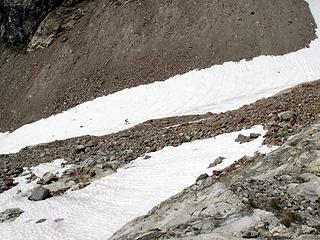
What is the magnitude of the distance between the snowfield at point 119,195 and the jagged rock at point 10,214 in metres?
0.26

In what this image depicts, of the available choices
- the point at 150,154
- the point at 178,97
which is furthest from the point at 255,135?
the point at 178,97

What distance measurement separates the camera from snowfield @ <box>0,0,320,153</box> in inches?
1335

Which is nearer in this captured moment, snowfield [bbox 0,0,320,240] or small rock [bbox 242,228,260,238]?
small rock [bbox 242,228,260,238]

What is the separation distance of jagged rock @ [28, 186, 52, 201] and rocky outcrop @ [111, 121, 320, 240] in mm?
9022

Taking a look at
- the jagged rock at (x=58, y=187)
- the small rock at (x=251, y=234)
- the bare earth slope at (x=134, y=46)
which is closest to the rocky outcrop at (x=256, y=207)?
the small rock at (x=251, y=234)

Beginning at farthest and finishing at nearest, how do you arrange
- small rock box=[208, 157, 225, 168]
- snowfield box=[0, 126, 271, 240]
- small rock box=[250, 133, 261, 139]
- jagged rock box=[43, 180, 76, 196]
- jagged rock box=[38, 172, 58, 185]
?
1. jagged rock box=[38, 172, 58, 185]
2. jagged rock box=[43, 180, 76, 196]
3. small rock box=[250, 133, 261, 139]
4. small rock box=[208, 157, 225, 168]
5. snowfield box=[0, 126, 271, 240]

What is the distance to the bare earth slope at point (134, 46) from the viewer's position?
40000 millimetres

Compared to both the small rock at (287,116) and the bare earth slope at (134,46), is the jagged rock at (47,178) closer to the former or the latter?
the small rock at (287,116)

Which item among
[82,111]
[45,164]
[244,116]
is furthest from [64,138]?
[244,116]

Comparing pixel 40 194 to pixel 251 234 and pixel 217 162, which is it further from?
pixel 251 234

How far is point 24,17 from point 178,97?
74.4 feet

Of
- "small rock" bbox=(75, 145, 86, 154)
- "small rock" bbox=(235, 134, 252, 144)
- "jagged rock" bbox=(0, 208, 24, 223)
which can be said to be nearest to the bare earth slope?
"small rock" bbox=(75, 145, 86, 154)

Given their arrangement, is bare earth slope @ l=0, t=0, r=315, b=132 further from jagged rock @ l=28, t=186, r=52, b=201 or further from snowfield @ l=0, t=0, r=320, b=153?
jagged rock @ l=28, t=186, r=52, b=201

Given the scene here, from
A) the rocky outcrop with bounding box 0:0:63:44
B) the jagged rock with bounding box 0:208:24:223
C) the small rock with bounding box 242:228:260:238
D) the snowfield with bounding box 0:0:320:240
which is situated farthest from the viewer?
the rocky outcrop with bounding box 0:0:63:44
